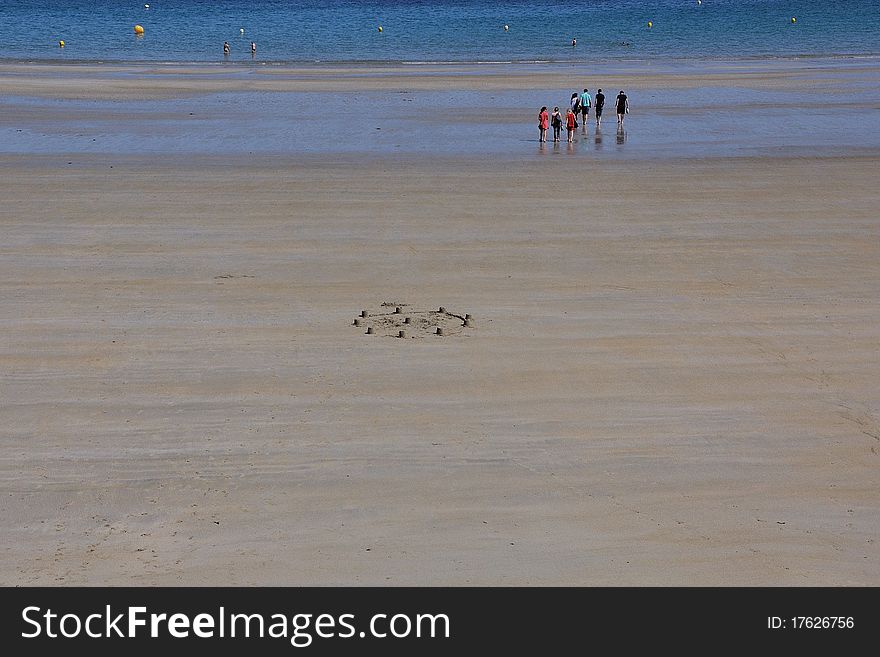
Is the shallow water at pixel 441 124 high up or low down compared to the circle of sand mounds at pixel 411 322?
up

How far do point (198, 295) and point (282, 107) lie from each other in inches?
971

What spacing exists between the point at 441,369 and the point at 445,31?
7748 cm

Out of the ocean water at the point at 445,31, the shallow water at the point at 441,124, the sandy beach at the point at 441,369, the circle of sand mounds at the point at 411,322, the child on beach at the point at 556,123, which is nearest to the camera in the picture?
the sandy beach at the point at 441,369

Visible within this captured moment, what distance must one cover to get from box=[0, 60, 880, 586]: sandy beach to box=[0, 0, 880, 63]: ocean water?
41253 millimetres

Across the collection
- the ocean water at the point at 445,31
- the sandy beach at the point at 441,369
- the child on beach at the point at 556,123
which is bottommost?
the sandy beach at the point at 441,369

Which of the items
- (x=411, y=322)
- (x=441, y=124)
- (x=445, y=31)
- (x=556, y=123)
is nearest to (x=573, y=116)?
(x=556, y=123)

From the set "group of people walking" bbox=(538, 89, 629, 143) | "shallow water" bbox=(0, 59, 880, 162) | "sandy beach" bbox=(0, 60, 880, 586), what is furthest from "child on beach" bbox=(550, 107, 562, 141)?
"sandy beach" bbox=(0, 60, 880, 586)

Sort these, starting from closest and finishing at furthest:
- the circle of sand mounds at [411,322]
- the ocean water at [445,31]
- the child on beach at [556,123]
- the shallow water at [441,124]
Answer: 1. the circle of sand mounds at [411,322]
2. the shallow water at [441,124]
3. the child on beach at [556,123]
4. the ocean water at [445,31]

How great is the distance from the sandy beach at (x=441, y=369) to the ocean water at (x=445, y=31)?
41.3m

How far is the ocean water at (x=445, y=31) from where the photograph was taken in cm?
6825

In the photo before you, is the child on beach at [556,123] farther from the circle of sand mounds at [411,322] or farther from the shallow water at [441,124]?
the circle of sand mounds at [411,322]

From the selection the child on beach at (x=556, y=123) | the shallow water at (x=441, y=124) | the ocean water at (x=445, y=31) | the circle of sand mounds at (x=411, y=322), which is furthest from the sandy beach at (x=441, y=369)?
the ocean water at (x=445, y=31)

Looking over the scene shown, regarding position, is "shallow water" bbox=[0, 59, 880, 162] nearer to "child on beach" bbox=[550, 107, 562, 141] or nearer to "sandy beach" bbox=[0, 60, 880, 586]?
"child on beach" bbox=[550, 107, 562, 141]

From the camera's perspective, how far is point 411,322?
49.7 feet
